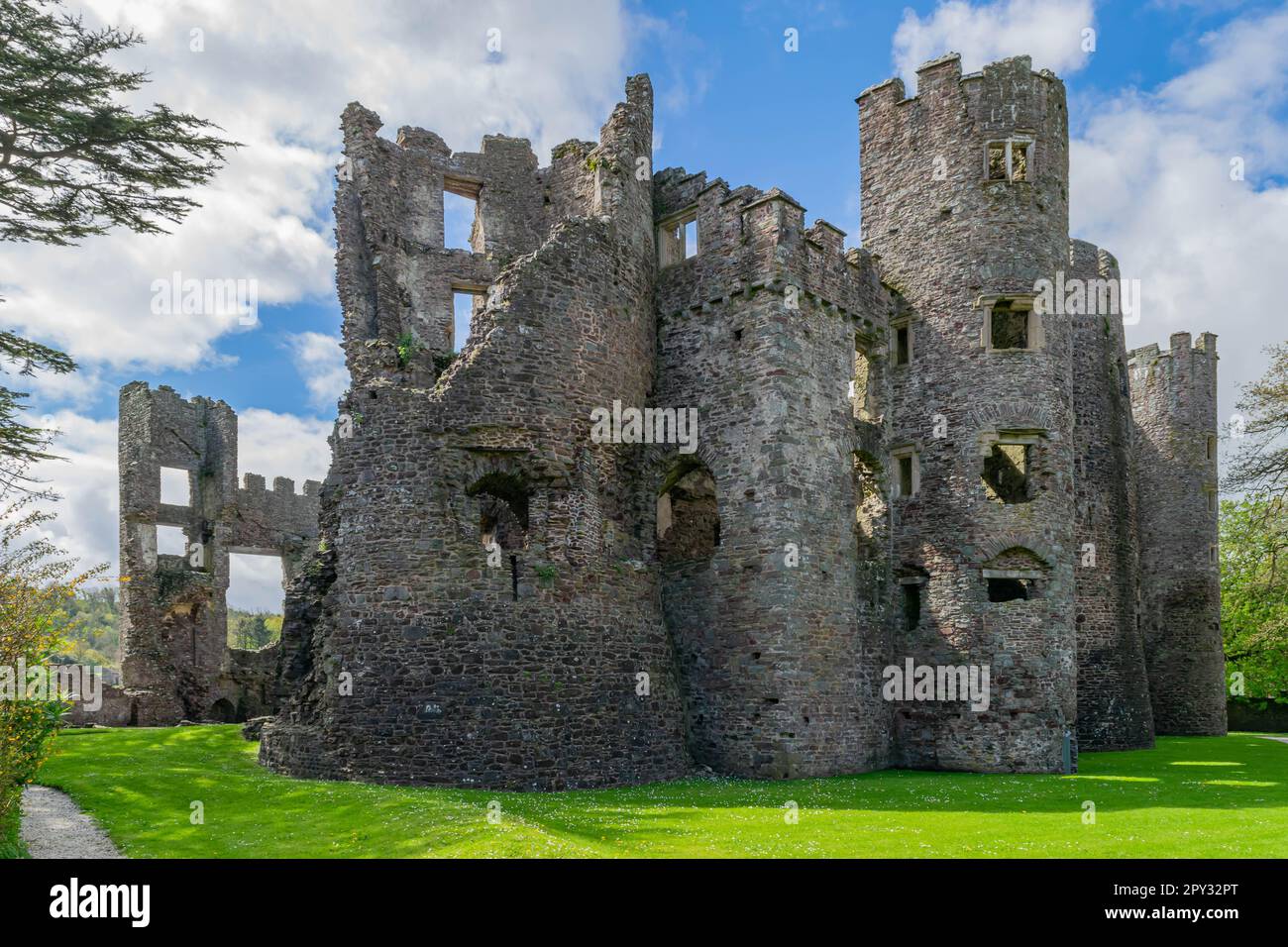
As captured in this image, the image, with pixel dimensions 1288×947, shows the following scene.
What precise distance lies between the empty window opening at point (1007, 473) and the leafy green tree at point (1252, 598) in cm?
547

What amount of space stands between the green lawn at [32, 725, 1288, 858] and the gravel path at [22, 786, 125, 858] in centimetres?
27

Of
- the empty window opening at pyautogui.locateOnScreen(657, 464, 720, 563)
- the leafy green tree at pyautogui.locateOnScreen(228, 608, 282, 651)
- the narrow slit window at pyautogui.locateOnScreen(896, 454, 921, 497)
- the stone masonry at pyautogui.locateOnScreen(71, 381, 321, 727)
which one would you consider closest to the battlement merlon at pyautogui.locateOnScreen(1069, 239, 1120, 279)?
the narrow slit window at pyautogui.locateOnScreen(896, 454, 921, 497)

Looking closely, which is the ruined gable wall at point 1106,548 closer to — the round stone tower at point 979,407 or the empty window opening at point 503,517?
the round stone tower at point 979,407

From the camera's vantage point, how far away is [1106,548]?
3011 centimetres

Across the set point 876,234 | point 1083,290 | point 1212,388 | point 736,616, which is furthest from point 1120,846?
point 1212,388

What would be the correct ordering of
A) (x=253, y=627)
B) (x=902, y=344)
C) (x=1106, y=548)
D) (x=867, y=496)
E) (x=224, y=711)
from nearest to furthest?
(x=867, y=496)
(x=902, y=344)
(x=1106, y=548)
(x=224, y=711)
(x=253, y=627)

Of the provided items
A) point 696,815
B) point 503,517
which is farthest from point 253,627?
point 696,815

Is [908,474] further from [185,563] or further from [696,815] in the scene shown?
[185,563]

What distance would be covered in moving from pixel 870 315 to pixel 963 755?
34.2ft

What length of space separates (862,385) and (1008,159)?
6.40 metres

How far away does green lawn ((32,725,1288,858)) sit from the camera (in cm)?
1234

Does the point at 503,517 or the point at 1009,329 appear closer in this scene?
the point at 503,517

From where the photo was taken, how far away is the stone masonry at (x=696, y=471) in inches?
731

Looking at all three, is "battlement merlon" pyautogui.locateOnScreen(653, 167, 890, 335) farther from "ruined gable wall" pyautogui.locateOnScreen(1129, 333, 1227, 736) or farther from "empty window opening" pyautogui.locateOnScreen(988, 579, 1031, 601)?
"ruined gable wall" pyautogui.locateOnScreen(1129, 333, 1227, 736)
